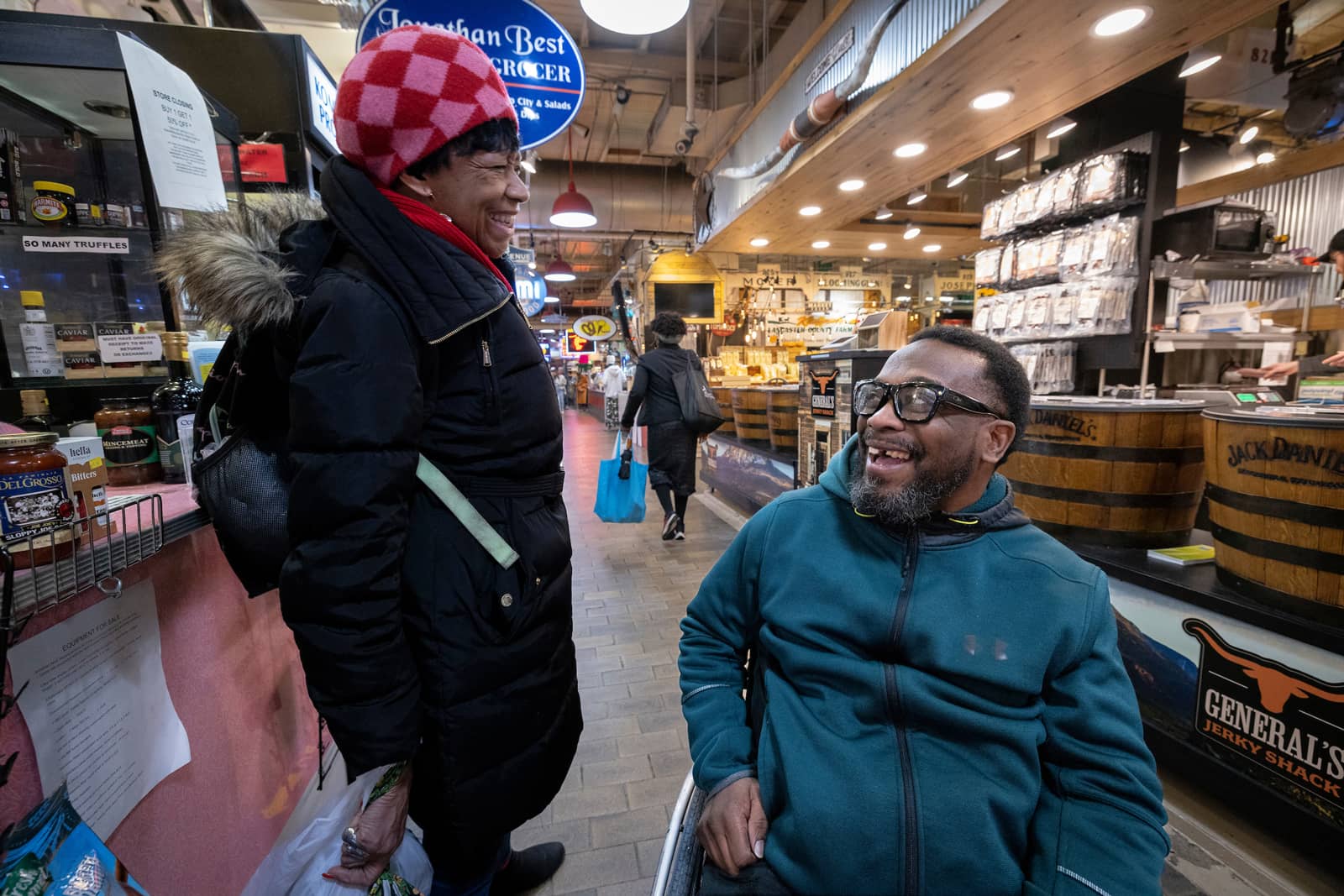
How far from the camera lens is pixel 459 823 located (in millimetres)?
1188

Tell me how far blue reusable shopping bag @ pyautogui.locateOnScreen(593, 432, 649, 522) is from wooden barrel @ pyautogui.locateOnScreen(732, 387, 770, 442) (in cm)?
212

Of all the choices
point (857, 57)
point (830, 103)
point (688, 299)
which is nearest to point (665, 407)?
point (830, 103)

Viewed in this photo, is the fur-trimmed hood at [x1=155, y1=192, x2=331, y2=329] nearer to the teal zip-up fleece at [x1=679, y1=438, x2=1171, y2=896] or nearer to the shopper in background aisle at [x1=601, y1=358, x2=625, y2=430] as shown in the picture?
the teal zip-up fleece at [x1=679, y1=438, x2=1171, y2=896]

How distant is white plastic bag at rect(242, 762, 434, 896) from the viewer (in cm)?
110

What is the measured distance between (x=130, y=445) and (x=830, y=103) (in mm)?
4889

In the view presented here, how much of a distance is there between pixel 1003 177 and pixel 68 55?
35.8ft

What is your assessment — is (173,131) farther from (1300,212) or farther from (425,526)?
(1300,212)

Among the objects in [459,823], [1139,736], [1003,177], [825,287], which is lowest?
[459,823]

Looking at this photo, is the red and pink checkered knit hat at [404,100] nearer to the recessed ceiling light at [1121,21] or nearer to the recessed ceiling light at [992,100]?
the recessed ceiling light at [1121,21]

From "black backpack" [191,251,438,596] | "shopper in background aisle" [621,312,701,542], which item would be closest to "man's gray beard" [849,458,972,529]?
"black backpack" [191,251,438,596]

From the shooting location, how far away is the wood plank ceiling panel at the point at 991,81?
306 centimetres

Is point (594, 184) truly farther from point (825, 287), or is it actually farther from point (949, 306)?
point (949, 306)

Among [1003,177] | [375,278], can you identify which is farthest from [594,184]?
[375,278]

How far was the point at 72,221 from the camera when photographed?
178 cm
